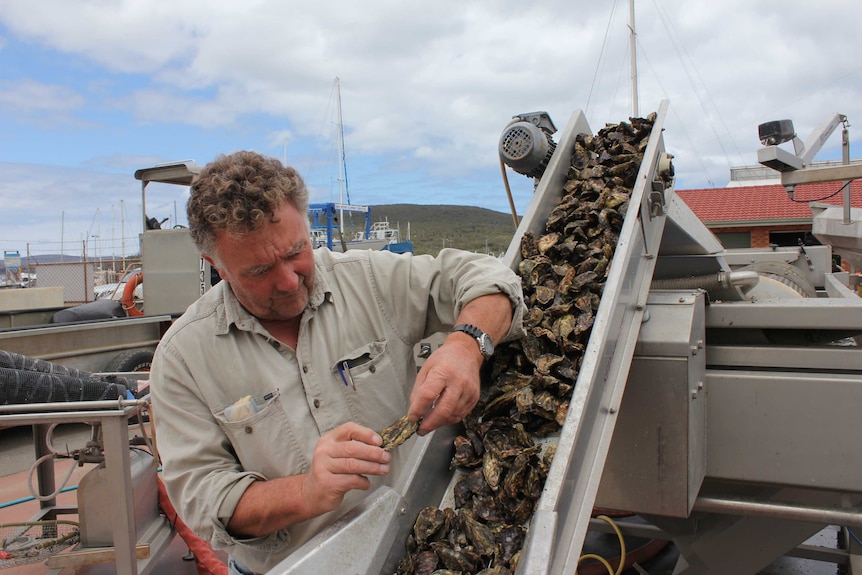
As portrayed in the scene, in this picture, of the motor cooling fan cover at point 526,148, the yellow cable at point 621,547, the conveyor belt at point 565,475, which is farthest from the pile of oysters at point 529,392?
the yellow cable at point 621,547

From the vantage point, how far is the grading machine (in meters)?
1.57

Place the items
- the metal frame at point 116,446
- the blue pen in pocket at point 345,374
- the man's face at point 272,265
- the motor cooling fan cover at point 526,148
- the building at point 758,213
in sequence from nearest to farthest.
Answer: the man's face at point 272,265, the blue pen in pocket at point 345,374, the motor cooling fan cover at point 526,148, the metal frame at point 116,446, the building at point 758,213

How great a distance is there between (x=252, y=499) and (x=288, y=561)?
26cm

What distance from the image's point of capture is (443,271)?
198cm

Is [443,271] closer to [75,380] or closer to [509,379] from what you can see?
[509,379]

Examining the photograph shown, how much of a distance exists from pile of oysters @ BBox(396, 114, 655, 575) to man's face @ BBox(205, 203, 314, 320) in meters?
0.67

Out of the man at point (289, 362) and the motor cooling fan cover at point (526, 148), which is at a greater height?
the motor cooling fan cover at point (526, 148)

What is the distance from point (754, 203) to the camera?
76.2 feet

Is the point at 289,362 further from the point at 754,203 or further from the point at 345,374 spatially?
the point at 754,203

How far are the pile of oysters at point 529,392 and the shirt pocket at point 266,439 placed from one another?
43cm

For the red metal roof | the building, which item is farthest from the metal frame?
the building

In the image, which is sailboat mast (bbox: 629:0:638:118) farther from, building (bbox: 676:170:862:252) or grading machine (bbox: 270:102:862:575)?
grading machine (bbox: 270:102:862:575)

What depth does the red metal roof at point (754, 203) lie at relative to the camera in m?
20.5

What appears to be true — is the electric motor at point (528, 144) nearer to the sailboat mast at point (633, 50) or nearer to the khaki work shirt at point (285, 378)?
the khaki work shirt at point (285, 378)
